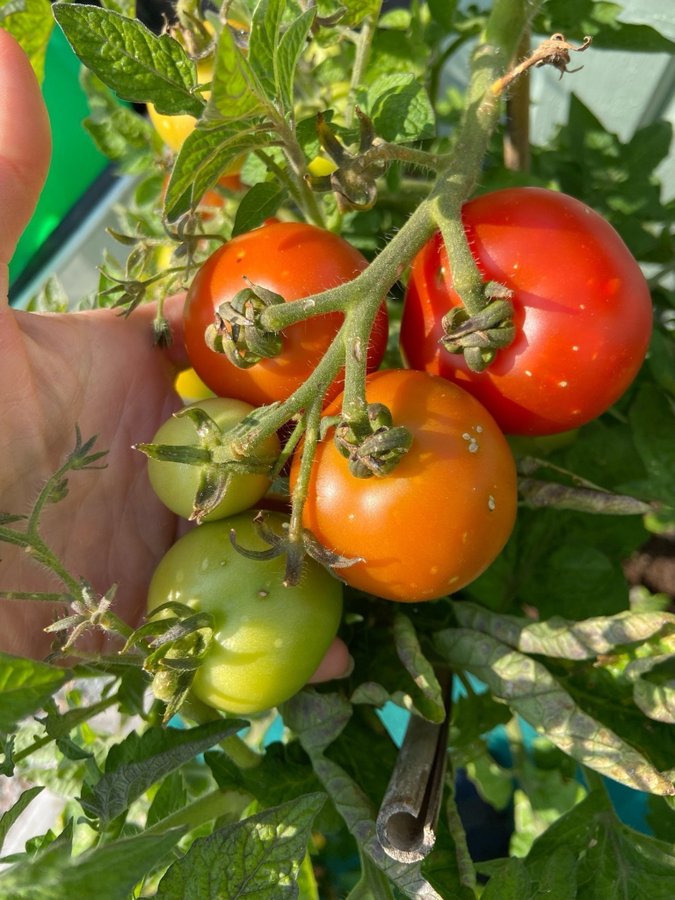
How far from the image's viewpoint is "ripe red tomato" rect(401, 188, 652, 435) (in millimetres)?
588

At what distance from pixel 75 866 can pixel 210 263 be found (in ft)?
1.52

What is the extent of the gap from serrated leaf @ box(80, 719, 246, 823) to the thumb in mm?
429

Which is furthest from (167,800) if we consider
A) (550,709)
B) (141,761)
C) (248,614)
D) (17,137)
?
(17,137)

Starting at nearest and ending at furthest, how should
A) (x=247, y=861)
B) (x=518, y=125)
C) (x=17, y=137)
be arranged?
(x=247, y=861)
(x=17, y=137)
(x=518, y=125)

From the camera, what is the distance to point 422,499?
1.81ft

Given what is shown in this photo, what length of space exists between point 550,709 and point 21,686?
409mm

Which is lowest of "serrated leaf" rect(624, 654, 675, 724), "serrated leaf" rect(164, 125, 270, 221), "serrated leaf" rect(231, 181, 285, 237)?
"serrated leaf" rect(624, 654, 675, 724)

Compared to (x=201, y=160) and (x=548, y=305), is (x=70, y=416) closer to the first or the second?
(x=201, y=160)

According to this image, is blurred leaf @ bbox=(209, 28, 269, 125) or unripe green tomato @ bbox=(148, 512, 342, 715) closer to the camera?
blurred leaf @ bbox=(209, 28, 269, 125)

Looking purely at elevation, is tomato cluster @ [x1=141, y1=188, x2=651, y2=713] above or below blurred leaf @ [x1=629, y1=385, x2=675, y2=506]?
above

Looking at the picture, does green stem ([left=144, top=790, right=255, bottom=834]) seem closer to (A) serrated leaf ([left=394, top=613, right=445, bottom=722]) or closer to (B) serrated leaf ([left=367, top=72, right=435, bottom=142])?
(A) serrated leaf ([left=394, top=613, right=445, bottom=722])

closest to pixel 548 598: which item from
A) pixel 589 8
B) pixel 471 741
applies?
pixel 471 741

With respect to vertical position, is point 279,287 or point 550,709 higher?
point 279,287

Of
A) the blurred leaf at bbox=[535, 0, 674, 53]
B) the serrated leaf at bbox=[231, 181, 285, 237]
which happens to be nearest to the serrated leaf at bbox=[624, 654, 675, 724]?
the serrated leaf at bbox=[231, 181, 285, 237]
